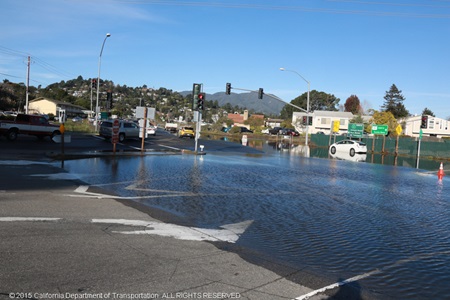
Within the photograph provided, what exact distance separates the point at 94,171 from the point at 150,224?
30.5 feet

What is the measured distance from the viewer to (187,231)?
777 centimetres

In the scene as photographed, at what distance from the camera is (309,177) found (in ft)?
61.7

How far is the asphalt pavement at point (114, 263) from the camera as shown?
15.5 ft

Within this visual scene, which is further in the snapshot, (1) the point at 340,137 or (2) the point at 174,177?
(1) the point at 340,137

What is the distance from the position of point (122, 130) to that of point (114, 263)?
1374 inches

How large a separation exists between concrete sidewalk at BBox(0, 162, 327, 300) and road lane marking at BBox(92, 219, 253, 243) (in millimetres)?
→ 263

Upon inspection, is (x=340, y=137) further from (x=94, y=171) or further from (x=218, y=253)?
(x=218, y=253)

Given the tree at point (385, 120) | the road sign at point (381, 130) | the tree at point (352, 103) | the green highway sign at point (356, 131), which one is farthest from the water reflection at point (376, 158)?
the tree at point (352, 103)

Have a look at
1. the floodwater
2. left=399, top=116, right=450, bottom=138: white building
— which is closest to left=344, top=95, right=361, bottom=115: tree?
left=399, top=116, right=450, bottom=138: white building

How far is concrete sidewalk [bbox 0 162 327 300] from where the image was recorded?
472 centimetres

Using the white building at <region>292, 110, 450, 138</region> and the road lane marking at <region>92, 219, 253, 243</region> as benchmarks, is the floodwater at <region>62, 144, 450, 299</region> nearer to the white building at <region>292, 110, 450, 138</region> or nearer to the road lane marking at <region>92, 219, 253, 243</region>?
the road lane marking at <region>92, 219, 253, 243</region>

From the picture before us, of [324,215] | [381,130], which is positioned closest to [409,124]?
[381,130]

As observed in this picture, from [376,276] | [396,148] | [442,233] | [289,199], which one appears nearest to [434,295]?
[376,276]

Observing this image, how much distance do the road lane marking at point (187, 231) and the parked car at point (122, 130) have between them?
100 feet
